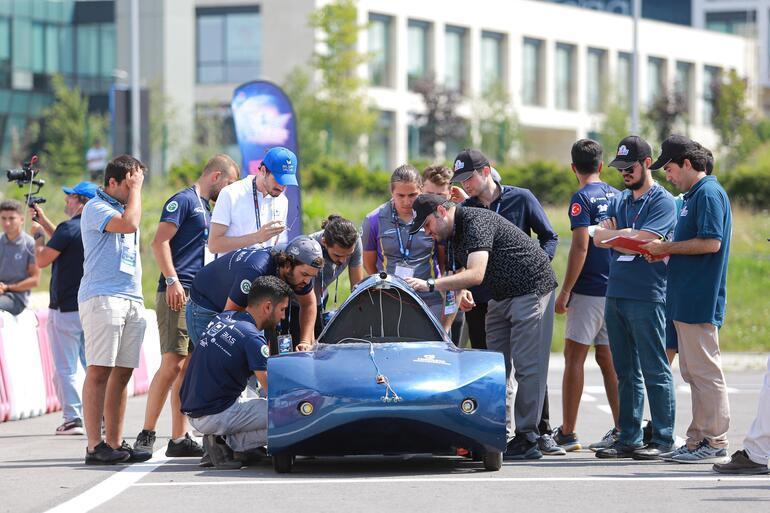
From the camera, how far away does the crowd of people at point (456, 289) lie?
34.6 ft

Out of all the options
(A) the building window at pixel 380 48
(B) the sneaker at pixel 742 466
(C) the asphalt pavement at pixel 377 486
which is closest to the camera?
(C) the asphalt pavement at pixel 377 486

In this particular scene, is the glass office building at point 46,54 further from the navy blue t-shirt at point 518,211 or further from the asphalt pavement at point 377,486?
the asphalt pavement at point 377,486

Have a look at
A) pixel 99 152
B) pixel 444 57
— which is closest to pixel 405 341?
pixel 99 152

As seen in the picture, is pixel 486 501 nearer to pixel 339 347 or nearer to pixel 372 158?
pixel 339 347

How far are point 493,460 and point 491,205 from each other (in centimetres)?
240

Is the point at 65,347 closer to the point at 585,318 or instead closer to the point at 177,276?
the point at 177,276

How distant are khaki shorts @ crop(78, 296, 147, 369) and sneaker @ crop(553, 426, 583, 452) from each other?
3278 millimetres

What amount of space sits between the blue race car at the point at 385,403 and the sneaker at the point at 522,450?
0.90 m

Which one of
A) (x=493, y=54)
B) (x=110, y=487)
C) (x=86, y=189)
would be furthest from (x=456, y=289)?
(x=493, y=54)

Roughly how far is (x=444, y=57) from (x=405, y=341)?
5471 cm

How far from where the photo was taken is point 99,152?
41.1 metres

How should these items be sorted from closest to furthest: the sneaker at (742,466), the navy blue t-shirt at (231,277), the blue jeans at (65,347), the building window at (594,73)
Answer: the sneaker at (742,466) < the navy blue t-shirt at (231,277) < the blue jeans at (65,347) < the building window at (594,73)

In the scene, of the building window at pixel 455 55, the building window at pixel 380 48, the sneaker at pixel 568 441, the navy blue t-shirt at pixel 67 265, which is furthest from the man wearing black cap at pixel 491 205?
the building window at pixel 455 55

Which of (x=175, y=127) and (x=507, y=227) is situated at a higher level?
(x=175, y=127)
